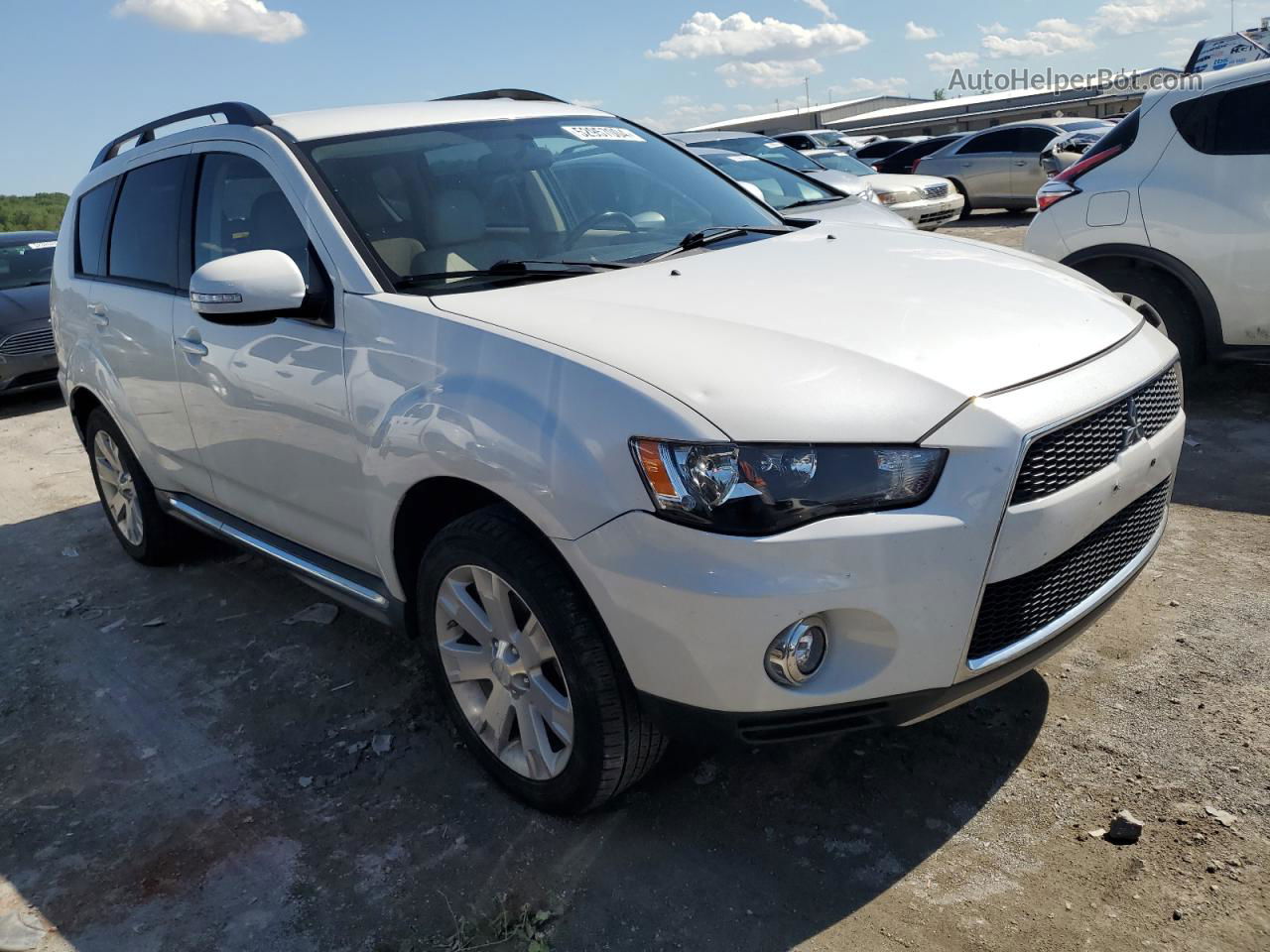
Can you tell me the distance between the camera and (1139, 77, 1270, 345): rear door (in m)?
5.09

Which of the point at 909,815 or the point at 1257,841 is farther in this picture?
the point at 909,815

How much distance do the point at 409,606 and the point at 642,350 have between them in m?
1.16

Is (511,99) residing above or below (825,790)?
above

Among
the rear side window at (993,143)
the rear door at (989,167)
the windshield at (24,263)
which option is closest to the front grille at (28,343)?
the windshield at (24,263)

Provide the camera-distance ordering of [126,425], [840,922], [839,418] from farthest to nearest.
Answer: [126,425] < [840,922] < [839,418]

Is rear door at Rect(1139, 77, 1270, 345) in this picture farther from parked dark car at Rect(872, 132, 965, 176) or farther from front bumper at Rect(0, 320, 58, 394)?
parked dark car at Rect(872, 132, 965, 176)

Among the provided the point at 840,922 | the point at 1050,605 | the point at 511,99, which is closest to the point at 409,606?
the point at 840,922

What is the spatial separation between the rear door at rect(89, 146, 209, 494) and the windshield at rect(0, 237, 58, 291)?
22.8ft

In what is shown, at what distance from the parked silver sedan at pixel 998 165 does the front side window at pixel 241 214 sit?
47.2 ft

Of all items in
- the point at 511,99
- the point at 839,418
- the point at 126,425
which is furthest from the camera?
the point at 126,425

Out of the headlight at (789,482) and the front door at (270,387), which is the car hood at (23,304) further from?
the headlight at (789,482)

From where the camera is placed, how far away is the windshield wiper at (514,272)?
9.86 ft

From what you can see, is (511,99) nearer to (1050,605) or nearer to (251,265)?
(251,265)

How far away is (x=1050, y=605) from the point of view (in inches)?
95.9
